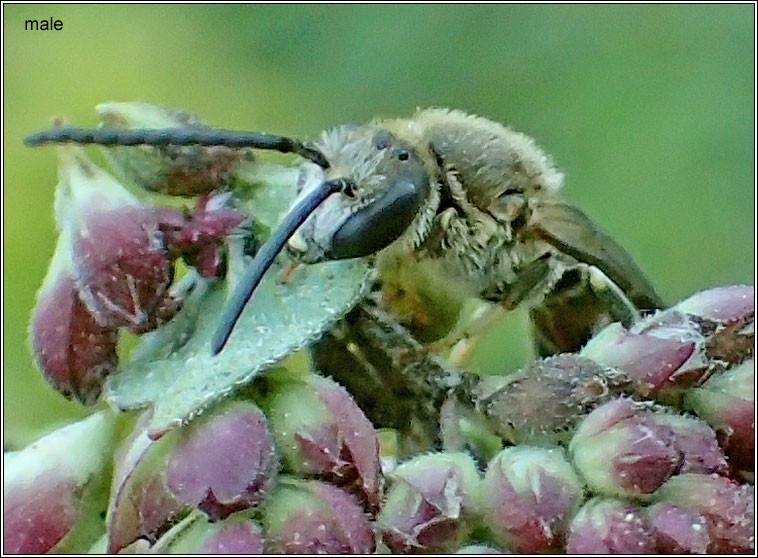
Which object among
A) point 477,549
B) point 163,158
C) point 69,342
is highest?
point 163,158

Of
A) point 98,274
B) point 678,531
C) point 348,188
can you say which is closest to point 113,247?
point 98,274

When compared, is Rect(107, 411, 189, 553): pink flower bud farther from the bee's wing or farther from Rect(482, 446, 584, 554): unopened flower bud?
the bee's wing

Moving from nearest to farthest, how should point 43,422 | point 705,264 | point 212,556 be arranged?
point 212,556, point 43,422, point 705,264

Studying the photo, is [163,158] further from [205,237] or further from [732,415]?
[732,415]

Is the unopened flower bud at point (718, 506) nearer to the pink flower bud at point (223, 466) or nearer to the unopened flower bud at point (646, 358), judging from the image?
the unopened flower bud at point (646, 358)

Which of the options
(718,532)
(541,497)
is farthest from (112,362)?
(718,532)

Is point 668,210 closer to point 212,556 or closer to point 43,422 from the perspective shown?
point 43,422
